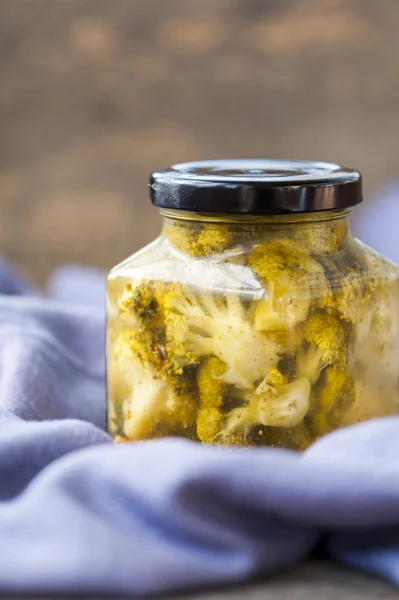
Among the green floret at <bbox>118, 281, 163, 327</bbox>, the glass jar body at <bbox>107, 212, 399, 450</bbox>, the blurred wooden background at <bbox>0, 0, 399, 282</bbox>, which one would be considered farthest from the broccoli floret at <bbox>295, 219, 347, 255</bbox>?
the blurred wooden background at <bbox>0, 0, 399, 282</bbox>

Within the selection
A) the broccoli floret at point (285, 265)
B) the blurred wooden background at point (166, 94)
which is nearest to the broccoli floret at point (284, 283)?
the broccoli floret at point (285, 265)

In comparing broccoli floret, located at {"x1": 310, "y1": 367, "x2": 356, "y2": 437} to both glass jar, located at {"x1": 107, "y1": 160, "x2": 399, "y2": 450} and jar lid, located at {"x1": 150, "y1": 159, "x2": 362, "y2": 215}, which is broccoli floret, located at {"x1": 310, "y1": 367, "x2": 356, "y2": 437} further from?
jar lid, located at {"x1": 150, "y1": 159, "x2": 362, "y2": 215}

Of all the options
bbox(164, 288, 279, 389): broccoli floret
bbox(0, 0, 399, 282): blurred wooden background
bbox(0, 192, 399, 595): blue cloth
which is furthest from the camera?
bbox(0, 0, 399, 282): blurred wooden background

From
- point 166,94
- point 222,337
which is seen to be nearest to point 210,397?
point 222,337

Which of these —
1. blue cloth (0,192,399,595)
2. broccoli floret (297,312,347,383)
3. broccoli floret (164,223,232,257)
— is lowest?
blue cloth (0,192,399,595)

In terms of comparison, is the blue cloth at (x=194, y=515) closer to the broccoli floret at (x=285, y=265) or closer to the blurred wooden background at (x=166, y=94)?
the broccoli floret at (x=285, y=265)

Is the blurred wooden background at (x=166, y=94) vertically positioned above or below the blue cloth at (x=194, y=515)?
above

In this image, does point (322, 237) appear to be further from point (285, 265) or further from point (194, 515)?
point (194, 515)
